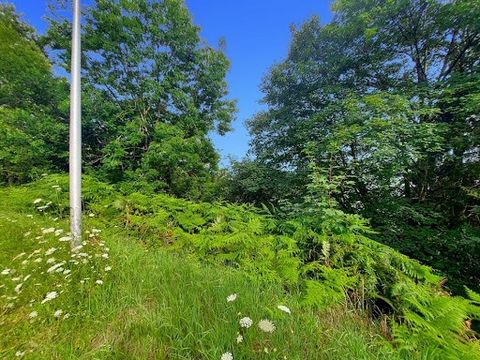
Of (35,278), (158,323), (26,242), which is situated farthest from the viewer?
(26,242)

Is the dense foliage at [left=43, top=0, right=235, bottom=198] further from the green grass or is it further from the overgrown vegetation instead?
the green grass

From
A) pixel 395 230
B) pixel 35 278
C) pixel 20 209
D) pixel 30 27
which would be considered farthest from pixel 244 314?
pixel 30 27

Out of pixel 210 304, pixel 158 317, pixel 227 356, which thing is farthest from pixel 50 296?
→ pixel 227 356

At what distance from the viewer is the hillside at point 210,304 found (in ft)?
5.06

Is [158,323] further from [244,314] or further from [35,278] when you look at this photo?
[35,278]

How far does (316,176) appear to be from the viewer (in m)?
3.81

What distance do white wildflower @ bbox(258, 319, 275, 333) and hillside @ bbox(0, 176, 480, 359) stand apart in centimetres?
7

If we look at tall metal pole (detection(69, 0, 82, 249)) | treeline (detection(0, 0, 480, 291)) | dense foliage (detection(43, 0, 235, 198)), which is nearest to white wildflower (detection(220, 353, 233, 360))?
tall metal pole (detection(69, 0, 82, 249))

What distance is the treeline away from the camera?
6109 millimetres

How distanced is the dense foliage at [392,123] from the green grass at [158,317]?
3602mm

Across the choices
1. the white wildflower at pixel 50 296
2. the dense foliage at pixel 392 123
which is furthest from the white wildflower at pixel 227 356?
the dense foliage at pixel 392 123

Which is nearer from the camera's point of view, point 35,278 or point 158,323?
point 158,323

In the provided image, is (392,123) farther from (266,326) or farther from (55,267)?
(55,267)

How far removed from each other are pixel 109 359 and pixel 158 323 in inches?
12.9
